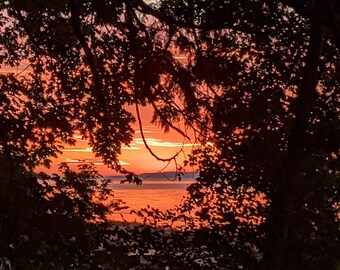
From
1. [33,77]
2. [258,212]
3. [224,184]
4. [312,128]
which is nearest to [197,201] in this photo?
[224,184]

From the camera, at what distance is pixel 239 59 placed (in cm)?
1159

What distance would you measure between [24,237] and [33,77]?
3.25 m

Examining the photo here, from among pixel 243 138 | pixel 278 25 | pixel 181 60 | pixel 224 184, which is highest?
pixel 278 25

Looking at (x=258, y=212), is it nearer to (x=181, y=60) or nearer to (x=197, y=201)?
(x=197, y=201)

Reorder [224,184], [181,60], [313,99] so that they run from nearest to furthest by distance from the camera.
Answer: [181,60], [313,99], [224,184]

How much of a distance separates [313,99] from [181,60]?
2.31 meters

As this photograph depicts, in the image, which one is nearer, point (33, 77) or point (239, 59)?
point (239, 59)

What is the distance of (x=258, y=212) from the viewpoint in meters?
12.1

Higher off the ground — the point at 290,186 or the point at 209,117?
the point at 209,117

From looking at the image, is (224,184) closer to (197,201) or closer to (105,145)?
(197,201)

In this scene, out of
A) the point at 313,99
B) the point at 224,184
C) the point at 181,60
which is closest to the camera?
the point at 181,60

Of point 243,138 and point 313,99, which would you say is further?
point 243,138

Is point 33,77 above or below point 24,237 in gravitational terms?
above

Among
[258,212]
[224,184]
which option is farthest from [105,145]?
[258,212]
